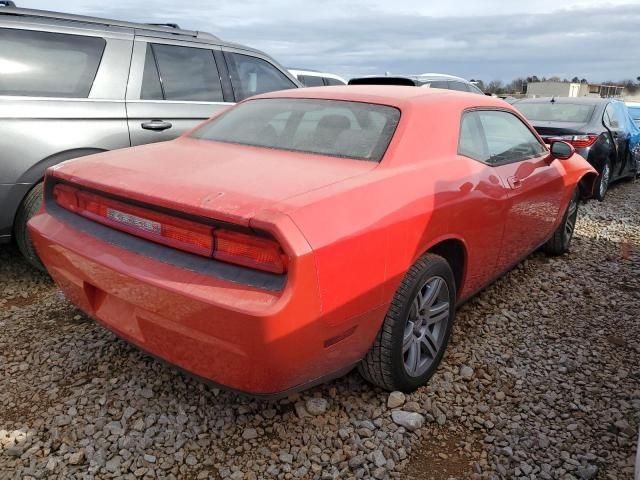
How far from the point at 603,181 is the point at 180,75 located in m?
5.73

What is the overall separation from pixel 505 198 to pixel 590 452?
139 cm

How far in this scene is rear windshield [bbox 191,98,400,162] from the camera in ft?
8.23

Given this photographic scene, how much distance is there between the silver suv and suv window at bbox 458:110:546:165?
2366 mm

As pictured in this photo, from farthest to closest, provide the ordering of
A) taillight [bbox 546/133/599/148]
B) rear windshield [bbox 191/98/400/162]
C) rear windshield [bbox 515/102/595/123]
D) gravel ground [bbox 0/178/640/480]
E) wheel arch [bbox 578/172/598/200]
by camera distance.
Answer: rear windshield [bbox 515/102/595/123] → taillight [bbox 546/133/599/148] → wheel arch [bbox 578/172/598/200] → rear windshield [bbox 191/98/400/162] → gravel ground [bbox 0/178/640/480]

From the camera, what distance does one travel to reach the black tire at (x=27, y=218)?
3.36 metres

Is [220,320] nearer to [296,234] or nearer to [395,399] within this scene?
[296,234]

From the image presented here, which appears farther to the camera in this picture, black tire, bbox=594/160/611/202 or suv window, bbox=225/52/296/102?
black tire, bbox=594/160/611/202

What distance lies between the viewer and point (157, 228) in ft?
6.58

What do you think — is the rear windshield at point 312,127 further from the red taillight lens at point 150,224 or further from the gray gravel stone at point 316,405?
the gray gravel stone at point 316,405

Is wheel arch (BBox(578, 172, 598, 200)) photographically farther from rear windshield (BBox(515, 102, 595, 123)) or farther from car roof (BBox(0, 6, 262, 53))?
car roof (BBox(0, 6, 262, 53))

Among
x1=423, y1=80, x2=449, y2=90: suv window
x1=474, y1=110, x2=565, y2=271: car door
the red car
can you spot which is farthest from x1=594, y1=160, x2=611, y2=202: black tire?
the red car

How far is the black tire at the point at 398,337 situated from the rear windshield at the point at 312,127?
542 millimetres

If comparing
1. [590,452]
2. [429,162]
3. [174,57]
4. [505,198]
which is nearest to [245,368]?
[429,162]

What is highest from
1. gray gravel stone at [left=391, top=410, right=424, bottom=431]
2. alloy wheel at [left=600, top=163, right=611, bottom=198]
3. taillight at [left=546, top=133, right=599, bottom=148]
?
taillight at [left=546, top=133, right=599, bottom=148]
